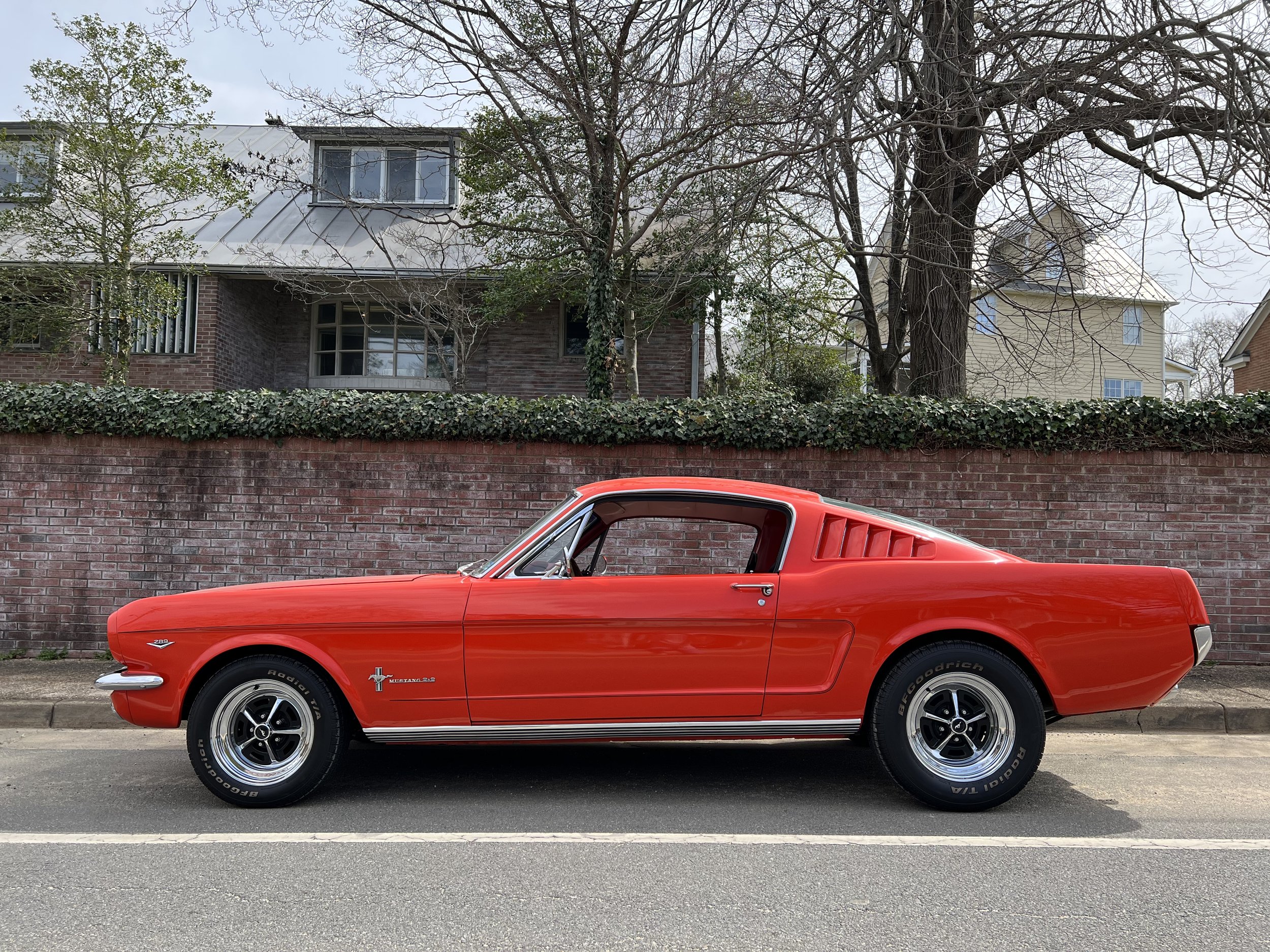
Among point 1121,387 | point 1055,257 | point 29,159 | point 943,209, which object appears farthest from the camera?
point 1121,387

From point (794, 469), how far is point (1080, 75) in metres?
4.50

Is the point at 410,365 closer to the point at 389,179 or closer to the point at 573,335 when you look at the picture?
the point at 573,335

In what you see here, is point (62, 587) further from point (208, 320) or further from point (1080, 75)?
point (1080, 75)

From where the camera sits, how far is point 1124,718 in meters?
6.55

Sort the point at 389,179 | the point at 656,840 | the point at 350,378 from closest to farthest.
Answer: the point at 656,840, the point at 389,179, the point at 350,378

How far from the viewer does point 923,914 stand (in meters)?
3.29

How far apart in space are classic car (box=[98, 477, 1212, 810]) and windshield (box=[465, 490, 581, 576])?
0.57 ft

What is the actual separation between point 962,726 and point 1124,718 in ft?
8.99

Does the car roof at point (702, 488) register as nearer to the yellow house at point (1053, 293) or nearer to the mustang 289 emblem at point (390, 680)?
the mustang 289 emblem at point (390, 680)

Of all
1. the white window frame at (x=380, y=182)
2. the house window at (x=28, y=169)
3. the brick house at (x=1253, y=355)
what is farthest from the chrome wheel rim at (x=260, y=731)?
the brick house at (x=1253, y=355)

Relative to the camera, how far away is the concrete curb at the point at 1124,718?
21.5 feet

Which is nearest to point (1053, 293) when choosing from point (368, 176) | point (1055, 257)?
point (1055, 257)

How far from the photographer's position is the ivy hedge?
8.45 metres

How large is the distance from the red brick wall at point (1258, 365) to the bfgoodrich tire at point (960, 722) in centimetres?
2536
